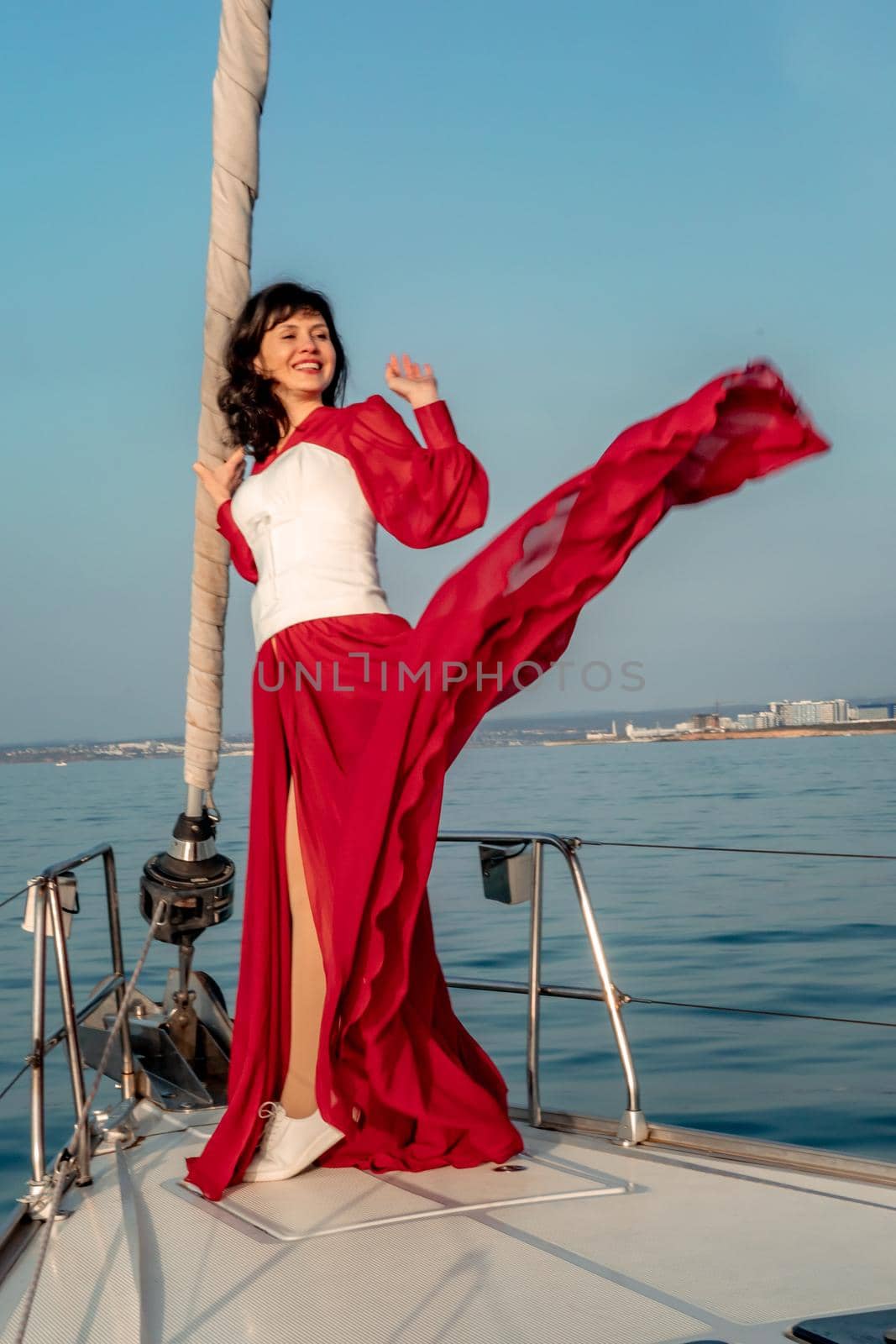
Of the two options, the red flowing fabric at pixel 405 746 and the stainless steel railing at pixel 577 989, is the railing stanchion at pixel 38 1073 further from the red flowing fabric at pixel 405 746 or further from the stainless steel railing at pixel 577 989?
the stainless steel railing at pixel 577 989

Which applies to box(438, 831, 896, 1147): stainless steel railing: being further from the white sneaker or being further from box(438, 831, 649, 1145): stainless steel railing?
the white sneaker

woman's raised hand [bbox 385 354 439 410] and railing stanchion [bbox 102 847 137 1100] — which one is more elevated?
woman's raised hand [bbox 385 354 439 410]

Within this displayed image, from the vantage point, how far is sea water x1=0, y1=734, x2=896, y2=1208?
4.75m

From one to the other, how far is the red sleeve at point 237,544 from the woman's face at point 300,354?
0.28m

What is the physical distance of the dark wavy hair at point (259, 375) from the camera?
2564 mm

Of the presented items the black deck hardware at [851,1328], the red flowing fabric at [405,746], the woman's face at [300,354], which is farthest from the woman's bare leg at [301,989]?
the black deck hardware at [851,1328]

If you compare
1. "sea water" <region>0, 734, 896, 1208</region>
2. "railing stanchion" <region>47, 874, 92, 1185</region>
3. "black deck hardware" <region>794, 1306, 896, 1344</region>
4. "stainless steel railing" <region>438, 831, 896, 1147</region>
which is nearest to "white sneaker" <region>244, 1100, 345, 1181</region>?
"railing stanchion" <region>47, 874, 92, 1185</region>

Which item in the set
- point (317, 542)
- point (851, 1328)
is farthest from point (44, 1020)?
point (851, 1328)

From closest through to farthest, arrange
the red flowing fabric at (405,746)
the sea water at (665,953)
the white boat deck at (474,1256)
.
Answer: the white boat deck at (474,1256) < the red flowing fabric at (405,746) < the sea water at (665,953)

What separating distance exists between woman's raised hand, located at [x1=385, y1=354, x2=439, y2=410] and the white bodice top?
0.63ft

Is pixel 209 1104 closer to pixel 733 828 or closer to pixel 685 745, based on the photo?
pixel 733 828

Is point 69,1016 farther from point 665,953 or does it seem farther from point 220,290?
point 665,953

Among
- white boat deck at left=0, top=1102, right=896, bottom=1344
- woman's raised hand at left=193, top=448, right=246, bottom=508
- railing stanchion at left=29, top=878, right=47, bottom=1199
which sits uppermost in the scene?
woman's raised hand at left=193, top=448, right=246, bottom=508

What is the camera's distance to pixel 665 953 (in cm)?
711
